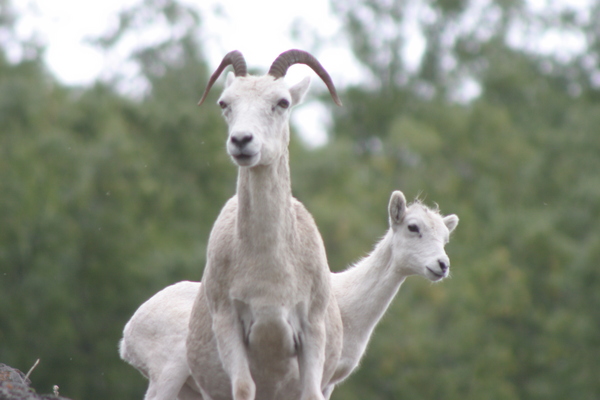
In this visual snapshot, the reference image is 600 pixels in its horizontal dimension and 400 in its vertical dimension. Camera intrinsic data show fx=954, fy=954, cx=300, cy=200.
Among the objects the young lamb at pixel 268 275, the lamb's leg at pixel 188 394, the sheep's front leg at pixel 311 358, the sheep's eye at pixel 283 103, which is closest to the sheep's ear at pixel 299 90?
the young lamb at pixel 268 275

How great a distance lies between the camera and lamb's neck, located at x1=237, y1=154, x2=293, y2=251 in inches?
303

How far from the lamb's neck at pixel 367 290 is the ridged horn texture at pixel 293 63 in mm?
3075

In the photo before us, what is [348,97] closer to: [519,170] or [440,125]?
[440,125]

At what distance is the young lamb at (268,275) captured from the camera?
24.9ft

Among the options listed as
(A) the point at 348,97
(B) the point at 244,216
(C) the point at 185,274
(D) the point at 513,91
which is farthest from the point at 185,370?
(A) the point at 348,97

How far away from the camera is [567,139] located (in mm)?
36156

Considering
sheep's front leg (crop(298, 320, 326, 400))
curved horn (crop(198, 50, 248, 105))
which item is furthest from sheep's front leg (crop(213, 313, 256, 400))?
curved horn (crop(198, 50, 248, 105))

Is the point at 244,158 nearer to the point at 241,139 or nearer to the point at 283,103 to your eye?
the point at 241,139

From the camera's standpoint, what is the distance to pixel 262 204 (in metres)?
7.70

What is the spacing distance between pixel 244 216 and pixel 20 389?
2.19 metres

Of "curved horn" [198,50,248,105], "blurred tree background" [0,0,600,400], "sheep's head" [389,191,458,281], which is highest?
"blurred tree background" [0,0,600,400]

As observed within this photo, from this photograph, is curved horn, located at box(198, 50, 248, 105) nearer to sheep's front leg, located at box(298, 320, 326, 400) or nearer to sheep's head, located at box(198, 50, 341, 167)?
sheep's head, located at box(198, 50, 341, 167)

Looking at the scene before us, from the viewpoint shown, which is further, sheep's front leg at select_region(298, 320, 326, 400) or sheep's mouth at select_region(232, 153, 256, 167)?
sheep's front leg at select_region(298, 320, 326, 400)

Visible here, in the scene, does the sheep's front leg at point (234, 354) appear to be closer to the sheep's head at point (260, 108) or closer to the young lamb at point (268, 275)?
the young lamb at point (268, 275)
